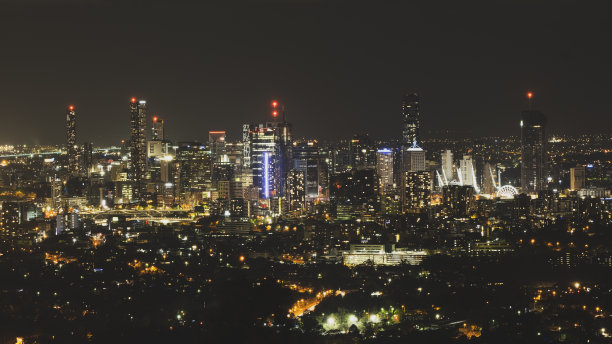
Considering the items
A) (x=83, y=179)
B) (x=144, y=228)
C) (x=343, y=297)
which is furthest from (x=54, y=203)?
(x=343, y=297)

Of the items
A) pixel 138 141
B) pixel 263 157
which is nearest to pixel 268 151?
Result: pixel 263 157

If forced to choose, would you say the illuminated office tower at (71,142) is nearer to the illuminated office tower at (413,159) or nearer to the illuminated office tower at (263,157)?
the illuminated office tower at (263,157)

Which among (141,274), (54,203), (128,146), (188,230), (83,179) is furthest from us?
(128,146)

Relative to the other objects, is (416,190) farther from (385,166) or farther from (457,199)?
(385,166)

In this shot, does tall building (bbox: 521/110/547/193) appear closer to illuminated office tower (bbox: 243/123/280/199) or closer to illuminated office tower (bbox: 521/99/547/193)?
illuminated office tower (bbox: 521/99/547/193)

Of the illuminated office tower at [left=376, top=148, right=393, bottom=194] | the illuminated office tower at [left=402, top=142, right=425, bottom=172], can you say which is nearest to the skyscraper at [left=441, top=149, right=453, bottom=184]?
the illuminated office tower at [left=402, top=142, right=425, bottom=172]

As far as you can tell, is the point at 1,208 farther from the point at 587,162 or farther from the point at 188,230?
the point at 587,162
